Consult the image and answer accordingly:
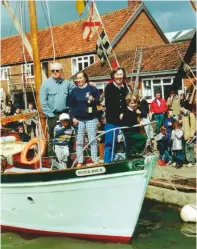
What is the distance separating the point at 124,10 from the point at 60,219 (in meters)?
24.0

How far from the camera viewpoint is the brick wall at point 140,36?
2833 centimetres

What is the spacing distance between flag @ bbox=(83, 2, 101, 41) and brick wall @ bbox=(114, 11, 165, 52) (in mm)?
17510

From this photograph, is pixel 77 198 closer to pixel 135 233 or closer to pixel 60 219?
pixel 60 219

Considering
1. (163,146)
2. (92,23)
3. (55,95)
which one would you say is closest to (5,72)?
(163,146)

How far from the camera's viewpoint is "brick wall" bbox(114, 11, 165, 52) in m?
28.3

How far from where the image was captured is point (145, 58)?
904 inches

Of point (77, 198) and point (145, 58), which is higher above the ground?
point (145, 58)

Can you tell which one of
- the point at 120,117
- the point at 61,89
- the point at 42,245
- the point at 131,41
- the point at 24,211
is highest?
the point at 131,41

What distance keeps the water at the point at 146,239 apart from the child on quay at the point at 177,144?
243 cm

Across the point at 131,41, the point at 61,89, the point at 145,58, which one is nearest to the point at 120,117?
the point at 61,89

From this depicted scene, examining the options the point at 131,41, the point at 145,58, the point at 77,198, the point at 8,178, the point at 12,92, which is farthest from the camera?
the point at 12,92

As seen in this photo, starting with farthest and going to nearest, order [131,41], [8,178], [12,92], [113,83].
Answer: [12,92] → [131,41] → [8,178] → [113,83]

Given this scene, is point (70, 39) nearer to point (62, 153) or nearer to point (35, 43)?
point (35, 43)

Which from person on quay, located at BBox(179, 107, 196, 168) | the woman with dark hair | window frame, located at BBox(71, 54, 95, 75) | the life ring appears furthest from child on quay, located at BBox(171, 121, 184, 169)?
window frame, located at BBox(71, 54, 95, 75)
